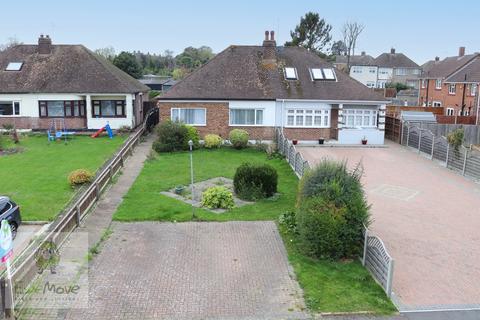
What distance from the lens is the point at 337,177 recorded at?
12.5m

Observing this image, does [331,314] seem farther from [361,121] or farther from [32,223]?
[361,121]

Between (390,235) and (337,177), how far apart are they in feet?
10.7

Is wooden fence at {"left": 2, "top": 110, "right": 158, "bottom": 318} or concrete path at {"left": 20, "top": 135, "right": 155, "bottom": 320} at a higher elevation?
wooden fence at {"left": 2, "top": 110, "right": 158, "bottom": 318}

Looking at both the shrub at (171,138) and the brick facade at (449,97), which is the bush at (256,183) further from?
the brick facade at (449,97)

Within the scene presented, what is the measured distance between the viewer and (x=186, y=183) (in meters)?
20.0

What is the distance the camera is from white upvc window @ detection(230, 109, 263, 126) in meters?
30.5

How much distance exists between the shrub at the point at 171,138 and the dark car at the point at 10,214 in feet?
45.0

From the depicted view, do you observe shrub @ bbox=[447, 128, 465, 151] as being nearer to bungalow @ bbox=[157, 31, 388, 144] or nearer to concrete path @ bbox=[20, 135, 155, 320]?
bungalow @ bbox=[157, 31, 388, 144]

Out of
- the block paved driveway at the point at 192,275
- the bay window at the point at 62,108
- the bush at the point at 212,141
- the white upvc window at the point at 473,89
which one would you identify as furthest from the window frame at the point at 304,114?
the white upvc window at the point at 473,89

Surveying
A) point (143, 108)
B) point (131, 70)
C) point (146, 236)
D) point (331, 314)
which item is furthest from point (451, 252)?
point (131, 70)

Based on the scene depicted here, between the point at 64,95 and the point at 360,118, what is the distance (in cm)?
1967

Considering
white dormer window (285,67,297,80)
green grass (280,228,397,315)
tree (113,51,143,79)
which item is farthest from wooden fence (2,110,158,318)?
tree (113,51,143,79)

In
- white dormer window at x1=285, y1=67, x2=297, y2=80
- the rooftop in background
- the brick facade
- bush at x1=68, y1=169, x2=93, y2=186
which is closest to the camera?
bush at x1=68, y1=169, x2=93, y2=186

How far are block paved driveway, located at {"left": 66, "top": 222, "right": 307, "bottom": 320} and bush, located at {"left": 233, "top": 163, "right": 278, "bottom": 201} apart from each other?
116 inches
